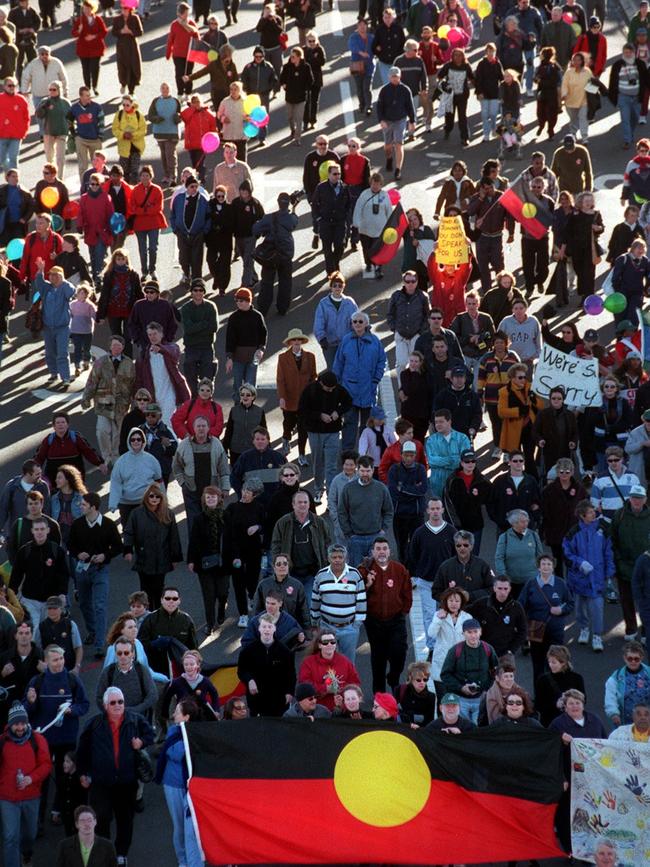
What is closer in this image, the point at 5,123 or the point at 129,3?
the point at 5,123

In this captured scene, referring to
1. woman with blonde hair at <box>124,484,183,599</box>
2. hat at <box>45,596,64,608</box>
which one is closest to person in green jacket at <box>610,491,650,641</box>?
woman with blonde hair at <box>124,484,183,599</box>

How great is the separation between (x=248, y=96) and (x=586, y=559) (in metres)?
14.7

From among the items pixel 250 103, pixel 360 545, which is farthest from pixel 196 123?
pixel 360 545

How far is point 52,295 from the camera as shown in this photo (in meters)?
24.9

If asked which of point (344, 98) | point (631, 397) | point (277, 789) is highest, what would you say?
point (277, 789)

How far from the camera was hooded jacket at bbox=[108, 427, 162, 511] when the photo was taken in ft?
67.4

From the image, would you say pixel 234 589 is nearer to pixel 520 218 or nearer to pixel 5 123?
pixel 520 218

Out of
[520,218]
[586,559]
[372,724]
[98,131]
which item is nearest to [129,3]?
[98,131]

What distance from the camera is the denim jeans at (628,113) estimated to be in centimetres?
3303

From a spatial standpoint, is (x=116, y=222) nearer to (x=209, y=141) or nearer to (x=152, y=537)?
(x=209, y=141)

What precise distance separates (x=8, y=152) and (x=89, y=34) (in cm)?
398

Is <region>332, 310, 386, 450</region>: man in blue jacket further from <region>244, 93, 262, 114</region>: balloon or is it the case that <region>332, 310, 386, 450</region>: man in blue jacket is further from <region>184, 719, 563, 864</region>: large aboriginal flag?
<region>244, 93, 262, 114</region>: balloon

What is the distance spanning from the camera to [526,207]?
2695 cm

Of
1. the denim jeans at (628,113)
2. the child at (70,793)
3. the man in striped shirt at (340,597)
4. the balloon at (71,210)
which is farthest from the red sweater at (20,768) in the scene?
the denim jeans at (628,113)
